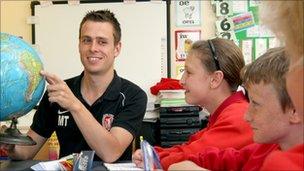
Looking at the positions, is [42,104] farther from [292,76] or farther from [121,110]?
[292,76]

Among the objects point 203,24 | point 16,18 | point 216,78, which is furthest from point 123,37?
point 216,78

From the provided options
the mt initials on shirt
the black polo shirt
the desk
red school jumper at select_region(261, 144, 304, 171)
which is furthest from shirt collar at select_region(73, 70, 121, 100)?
red school jumper at select_region(261, 144, 304, 171)

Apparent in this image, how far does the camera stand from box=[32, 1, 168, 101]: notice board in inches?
135

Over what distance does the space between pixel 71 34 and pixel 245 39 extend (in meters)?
1.51

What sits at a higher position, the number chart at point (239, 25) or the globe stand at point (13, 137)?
the number chart at point (239, 25)

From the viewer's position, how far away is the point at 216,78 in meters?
1.48

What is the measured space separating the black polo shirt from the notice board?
161 cm

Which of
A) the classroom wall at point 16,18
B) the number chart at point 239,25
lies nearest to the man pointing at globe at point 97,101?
the number chart at point 239,25

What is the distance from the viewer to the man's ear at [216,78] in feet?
4.82

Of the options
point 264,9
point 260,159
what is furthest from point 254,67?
point 264,9

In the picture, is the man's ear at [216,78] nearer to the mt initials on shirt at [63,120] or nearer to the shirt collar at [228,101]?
the shirt collar at [228,101]

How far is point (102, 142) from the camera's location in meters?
1.50

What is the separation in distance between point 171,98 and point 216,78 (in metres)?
1.47

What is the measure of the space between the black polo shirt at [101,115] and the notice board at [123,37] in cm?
161
